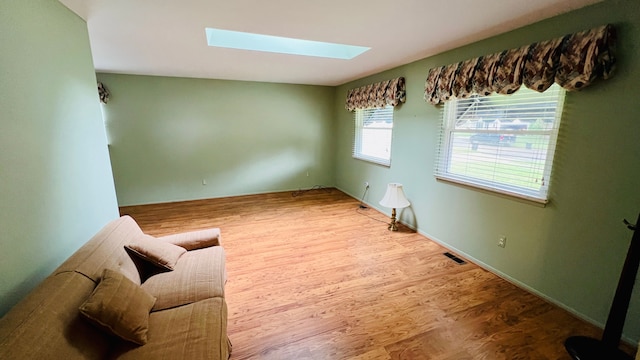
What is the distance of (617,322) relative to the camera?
5.09 feet

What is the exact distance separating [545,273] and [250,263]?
2716 millimetres

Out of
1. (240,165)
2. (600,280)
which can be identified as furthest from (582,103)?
(240,165)

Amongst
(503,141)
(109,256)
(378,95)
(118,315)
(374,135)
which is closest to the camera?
(118,315)

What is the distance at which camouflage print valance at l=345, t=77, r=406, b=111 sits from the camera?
11.7 ft

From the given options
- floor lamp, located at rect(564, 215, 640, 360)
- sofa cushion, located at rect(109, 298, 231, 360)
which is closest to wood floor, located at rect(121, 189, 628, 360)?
floor lamp, located at rect(564, 215, 640, 360)

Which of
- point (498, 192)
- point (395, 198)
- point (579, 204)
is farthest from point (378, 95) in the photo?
point (579, 204)

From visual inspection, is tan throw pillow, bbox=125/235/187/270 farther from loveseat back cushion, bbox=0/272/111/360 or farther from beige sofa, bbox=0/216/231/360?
loveseat back cushion, bbox=0/272/111/360

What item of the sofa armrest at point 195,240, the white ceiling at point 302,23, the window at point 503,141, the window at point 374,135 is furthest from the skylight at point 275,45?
the sofa armrest at point 195,240

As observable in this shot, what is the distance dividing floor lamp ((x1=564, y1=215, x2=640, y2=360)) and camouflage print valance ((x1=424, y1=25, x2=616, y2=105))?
1027 millimetres

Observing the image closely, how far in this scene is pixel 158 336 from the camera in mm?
1271

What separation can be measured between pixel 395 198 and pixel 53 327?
3.26 metres

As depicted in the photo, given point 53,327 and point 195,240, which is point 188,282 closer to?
point 195,240

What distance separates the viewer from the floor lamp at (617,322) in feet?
4.83

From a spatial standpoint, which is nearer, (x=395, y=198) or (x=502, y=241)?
(x=502, y=241)
